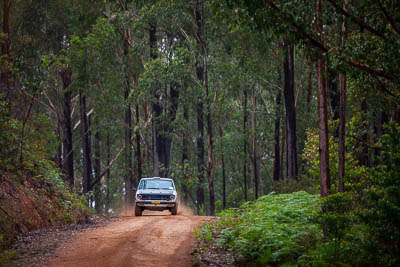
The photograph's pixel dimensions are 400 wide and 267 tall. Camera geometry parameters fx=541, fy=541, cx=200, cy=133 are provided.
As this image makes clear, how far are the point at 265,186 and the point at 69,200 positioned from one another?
3812 cm

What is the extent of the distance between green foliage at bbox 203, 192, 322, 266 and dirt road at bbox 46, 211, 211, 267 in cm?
94

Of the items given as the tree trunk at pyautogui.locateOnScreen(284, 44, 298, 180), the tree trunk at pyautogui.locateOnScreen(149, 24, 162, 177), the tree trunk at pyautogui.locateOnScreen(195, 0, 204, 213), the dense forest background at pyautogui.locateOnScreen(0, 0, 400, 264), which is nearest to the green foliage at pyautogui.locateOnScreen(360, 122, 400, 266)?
the dense forest background at pyautogui.locateOnScreen(0, 0, 400, 264)

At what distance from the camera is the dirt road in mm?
11102

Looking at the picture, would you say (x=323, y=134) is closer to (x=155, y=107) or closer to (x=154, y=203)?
(x=154, y=203)

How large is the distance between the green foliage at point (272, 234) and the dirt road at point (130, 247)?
0.94 metres

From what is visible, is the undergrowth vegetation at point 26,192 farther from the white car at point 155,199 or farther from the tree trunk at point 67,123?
the tree trunk at point 67,123

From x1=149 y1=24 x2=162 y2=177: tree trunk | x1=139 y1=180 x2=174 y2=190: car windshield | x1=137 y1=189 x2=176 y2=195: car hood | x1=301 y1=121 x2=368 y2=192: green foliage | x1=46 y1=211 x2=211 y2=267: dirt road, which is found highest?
x1=149 y1=24 x2=162 y2=177: tree trunk

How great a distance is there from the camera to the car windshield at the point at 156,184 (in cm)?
2312

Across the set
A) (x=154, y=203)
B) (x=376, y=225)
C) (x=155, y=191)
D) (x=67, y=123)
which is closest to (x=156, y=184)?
(x=155, y=191)

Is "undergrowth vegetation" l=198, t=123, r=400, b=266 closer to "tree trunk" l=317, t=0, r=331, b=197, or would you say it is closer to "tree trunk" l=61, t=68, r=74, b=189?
"tree trunk" l=317, t=0, r=331, b=197

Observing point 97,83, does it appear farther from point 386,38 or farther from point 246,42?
point 386,38

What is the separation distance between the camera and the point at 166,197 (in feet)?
72.8

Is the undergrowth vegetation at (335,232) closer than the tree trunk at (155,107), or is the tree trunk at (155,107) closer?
the undergrowth vegetation at (335,232)

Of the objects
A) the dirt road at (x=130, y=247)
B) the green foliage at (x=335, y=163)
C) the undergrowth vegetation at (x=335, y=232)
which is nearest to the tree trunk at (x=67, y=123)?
the green foliage at (x=335, y=163)
